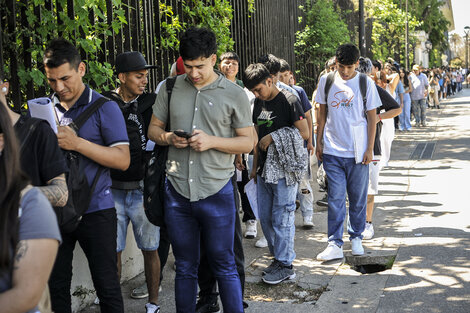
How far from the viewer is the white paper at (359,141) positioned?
6.13m

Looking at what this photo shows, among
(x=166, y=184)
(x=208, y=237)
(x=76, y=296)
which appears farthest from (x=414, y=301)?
(x=76, y=296)

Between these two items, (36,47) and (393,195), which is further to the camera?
(393,195)

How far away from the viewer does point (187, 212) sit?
4.12 metres

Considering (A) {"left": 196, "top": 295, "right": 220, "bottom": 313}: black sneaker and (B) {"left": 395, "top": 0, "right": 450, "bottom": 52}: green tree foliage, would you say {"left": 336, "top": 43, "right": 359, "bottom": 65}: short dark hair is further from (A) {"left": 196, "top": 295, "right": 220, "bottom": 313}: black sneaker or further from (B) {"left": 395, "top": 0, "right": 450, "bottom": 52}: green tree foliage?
(B) {"left": 395, "top": 0, "right": 450, "bottom": 52}: green tree foliage

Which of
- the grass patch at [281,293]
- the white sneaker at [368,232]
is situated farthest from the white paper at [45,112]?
the white sneaker at [368,232]

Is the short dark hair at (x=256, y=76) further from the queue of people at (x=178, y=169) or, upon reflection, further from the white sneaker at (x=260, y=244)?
the white sneaker at (x=260, y=244)

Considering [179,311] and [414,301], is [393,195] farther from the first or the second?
[179,311]

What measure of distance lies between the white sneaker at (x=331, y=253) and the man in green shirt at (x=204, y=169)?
220 cm

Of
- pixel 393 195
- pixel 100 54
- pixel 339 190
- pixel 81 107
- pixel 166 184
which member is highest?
pixel 100 54

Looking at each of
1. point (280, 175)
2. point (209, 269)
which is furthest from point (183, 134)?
point (280, 175)

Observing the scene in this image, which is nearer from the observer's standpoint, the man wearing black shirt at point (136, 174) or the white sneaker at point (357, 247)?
the man wearing black shirt at point (136, 174)

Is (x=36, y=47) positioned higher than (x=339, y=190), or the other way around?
(x=36, y=47)

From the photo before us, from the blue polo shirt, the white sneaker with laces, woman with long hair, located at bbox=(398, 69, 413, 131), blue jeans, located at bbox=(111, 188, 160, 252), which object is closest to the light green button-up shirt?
the blue polo shirt

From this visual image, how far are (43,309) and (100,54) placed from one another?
4.12 metres
